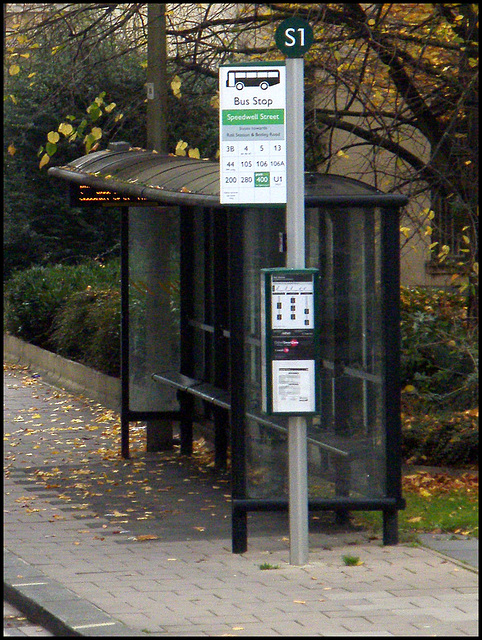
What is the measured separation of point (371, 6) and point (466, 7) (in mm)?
898

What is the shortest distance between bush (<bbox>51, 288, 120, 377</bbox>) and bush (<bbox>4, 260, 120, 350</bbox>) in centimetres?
44

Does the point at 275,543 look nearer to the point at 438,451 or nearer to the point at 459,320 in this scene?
the point at 438,451

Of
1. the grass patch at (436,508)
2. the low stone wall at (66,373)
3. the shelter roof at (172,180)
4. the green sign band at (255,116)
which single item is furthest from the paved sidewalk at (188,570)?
the low stone wall at (66,373)

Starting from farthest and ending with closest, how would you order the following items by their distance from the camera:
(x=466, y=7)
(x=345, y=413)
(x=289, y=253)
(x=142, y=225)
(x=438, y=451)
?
(x=142, y=225), (x=466, y=7), (x=438, y=451), (x=345, y=413), (x=289, y=253)

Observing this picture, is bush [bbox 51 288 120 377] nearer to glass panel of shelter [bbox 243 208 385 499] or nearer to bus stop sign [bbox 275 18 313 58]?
glass panel of shelter [bbox 243 208 385 499]

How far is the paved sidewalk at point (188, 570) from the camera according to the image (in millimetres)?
5453

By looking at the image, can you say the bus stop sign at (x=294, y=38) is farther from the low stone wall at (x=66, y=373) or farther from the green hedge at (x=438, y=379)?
the low stone wall at (x=66, y=373)

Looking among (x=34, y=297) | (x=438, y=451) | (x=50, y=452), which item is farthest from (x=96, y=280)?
(x=438, y=451)

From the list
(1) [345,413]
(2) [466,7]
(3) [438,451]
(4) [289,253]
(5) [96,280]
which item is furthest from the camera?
(5) [96,280]

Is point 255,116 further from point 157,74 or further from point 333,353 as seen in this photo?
point 157,74

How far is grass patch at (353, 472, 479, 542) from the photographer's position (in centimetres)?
745

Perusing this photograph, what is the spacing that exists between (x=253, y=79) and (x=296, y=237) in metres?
0.94

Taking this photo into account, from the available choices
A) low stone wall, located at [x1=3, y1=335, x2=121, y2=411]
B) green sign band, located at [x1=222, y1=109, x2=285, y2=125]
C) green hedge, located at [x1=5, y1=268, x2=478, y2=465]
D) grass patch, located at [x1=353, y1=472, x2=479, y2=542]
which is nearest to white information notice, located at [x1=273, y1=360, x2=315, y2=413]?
grass patch, located at [x1=353, y1=472, x2=479, y2=542]

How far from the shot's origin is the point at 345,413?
7.21 metres
